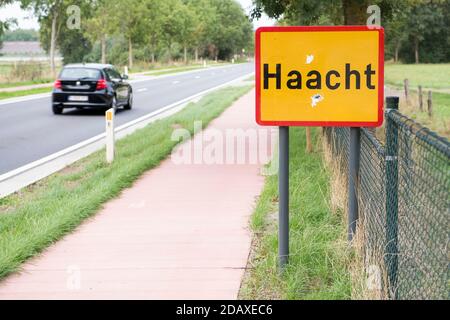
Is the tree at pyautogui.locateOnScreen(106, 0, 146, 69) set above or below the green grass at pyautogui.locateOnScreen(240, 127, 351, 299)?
above

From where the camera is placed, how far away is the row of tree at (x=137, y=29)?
49688 mm

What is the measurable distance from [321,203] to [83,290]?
3.26 metres

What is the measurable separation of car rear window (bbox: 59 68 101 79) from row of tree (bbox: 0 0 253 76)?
179 inches

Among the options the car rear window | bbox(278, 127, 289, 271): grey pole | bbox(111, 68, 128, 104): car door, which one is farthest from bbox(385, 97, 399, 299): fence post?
bbox(111, 68, 128, 104): car door

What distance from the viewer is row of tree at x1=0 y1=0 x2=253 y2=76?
4969 centimetres

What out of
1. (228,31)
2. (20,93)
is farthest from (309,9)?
(228,31)

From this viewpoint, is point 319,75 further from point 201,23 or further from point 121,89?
point 201,23

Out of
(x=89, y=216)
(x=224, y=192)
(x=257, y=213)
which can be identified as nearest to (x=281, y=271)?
(x=257, y=213)

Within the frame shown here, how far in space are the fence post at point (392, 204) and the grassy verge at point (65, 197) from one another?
272cm

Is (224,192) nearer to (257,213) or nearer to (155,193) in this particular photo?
(155,193)

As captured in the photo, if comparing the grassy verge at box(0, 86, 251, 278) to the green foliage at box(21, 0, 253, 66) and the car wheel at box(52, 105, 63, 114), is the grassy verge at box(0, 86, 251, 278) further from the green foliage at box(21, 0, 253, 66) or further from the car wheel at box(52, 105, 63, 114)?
the car wheel at box(52, 105, 63, 114)

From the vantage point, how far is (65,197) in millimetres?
8320

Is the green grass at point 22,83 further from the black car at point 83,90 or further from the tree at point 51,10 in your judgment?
the black car at point 83,90
